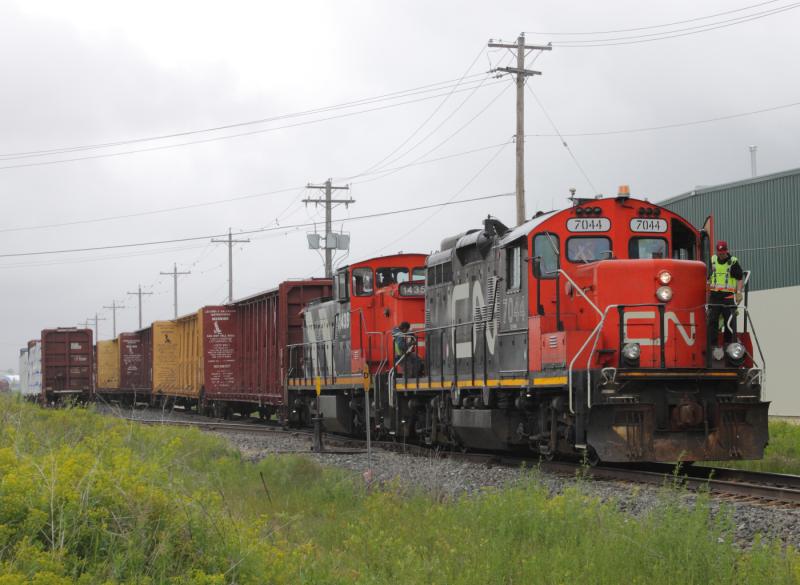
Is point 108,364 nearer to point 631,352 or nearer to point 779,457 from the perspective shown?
point 779,457

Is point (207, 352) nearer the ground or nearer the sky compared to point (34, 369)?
nearer the sky

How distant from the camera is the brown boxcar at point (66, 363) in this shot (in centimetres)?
3997

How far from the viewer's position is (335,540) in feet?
27.9

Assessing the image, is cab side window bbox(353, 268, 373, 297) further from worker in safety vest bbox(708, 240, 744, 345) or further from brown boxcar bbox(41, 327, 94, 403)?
brown boxcar bbox(41, 327, 94, 403)

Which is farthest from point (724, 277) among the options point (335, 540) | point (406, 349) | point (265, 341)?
point (265, 341)

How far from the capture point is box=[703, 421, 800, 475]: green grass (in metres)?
14.6

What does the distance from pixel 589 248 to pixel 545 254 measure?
0.57 m

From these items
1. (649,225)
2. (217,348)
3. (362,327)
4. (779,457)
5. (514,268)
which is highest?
(649,225)

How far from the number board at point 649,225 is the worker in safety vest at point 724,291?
75 cm

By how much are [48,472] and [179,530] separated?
125 cm

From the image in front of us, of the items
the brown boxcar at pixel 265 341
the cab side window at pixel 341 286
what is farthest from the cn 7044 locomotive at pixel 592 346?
the brown boxcar at pixel 265 341

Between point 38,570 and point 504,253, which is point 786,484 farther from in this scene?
point 38,570

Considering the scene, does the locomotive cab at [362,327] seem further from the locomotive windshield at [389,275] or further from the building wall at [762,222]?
the building wall at [762,222]

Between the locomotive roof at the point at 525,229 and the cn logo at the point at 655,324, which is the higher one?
the locomotive roof at the point at 525,229
